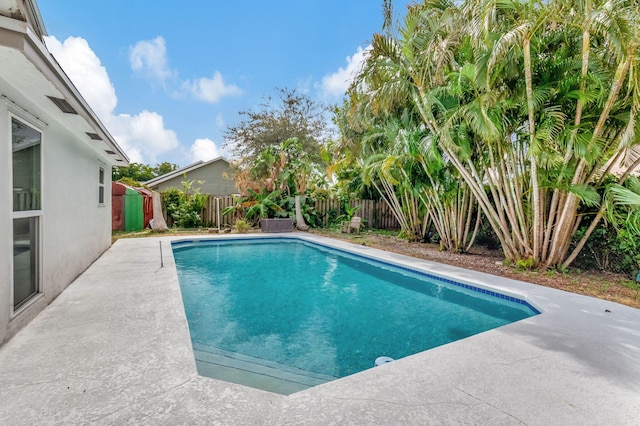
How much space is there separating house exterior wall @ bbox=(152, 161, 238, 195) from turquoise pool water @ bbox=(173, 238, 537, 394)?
15369 millimetres

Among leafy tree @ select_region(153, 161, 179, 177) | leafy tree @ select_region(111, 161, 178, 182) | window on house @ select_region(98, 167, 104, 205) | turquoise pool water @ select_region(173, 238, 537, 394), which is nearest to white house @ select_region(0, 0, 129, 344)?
turquoise pool water @ select_region(173, 238, 537, 394)

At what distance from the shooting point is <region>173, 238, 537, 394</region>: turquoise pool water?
347cm

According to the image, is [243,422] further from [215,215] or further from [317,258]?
[215,215]

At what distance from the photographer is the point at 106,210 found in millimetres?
9016

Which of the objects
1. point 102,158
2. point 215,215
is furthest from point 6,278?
point 215,215

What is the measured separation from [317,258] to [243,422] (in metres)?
7.92

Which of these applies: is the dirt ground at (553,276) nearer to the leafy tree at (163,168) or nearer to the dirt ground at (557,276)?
the dirt ground at (557,276)

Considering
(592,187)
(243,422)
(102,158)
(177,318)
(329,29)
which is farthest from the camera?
(329,29)

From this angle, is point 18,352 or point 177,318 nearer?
point 18,352

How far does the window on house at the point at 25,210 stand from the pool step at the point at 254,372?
2236mm

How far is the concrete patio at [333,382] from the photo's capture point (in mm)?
2129

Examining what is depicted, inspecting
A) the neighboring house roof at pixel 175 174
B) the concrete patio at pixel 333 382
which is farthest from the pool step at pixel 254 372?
the neighboring house roof at pixel 175 174

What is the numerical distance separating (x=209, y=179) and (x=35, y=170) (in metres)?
19.8

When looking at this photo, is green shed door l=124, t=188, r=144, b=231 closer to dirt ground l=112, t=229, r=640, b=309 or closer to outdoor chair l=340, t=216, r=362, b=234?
outdoor chair l=340, t=216, r=362, b=234
